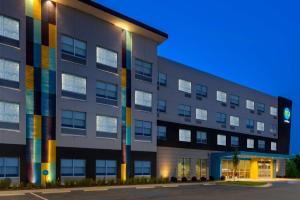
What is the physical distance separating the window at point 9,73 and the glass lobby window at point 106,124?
981 centimetres

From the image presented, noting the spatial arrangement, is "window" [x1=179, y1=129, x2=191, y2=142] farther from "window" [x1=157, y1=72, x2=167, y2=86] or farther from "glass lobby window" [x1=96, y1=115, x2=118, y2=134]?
"glass lobby window" [x1=96, y1=115, x2=118, y2=134]

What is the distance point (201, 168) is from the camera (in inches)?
2133

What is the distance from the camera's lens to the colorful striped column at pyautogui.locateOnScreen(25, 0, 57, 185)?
32.5 metres

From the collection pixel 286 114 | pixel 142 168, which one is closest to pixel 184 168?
pixel 142 168

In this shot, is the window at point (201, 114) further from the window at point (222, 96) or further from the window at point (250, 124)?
the window at point (250, 124)

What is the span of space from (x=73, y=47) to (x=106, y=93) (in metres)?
6.09

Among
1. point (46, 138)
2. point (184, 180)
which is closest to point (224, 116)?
point (184, 180)

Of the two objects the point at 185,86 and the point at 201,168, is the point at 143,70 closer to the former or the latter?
the point at 185,86

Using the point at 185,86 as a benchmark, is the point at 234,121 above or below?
below

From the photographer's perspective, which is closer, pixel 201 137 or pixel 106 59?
pixel 106 59

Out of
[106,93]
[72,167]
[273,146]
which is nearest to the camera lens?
[72,167]

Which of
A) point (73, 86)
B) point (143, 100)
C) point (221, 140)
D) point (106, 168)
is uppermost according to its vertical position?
point (73, 86)

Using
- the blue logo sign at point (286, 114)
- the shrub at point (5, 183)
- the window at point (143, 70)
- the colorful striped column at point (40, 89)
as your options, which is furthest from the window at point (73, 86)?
the blue logo sign at point (286, 114)

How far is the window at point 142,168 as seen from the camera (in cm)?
4262
